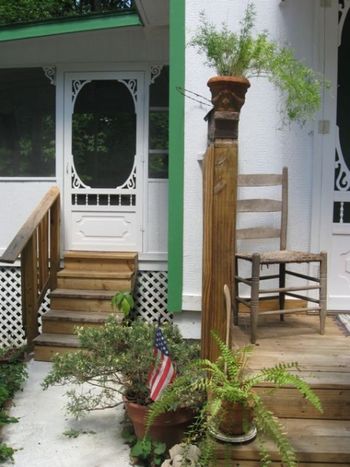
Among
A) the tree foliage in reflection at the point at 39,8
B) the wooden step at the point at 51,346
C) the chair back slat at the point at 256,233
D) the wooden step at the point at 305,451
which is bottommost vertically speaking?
Result: the wooden step at the point at 51,346

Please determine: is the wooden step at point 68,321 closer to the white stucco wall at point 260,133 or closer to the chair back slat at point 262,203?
the white stucco wall at point 260,133

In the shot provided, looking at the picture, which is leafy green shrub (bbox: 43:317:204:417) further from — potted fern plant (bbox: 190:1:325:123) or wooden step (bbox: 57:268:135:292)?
potted fern plant (bbox: 190:1:325:123)

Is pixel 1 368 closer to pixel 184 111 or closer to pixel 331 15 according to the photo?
pixel 184 111

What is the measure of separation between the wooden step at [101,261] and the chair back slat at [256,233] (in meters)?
1.41

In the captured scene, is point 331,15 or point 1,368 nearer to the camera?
point 331,15

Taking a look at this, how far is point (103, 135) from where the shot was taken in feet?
15.5

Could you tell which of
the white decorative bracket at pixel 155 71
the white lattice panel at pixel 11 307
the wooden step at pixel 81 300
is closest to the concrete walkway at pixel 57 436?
the wooden step at pixel 81 300

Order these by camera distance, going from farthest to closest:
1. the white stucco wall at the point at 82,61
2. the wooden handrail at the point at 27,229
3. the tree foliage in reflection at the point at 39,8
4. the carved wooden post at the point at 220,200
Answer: the tree foliage in reflection at the point at 39,8 → the white stucco wall at the point at 82,61 → the wooden handrail at the point at 27,229 → the carved wooden post at the point at 220,200

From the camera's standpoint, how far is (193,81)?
3387mm

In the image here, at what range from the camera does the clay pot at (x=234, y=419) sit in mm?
2031

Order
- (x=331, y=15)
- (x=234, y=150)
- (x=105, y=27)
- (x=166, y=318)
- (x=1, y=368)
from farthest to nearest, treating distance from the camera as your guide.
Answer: (x=166, y=318), (x=105, y=27), (x=1, y=368), (x=331, y=15), (x=234, y=150)

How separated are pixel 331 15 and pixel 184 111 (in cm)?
124

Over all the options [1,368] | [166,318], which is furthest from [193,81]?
[1,368]

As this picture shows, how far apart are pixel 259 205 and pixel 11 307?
2.86 meters
